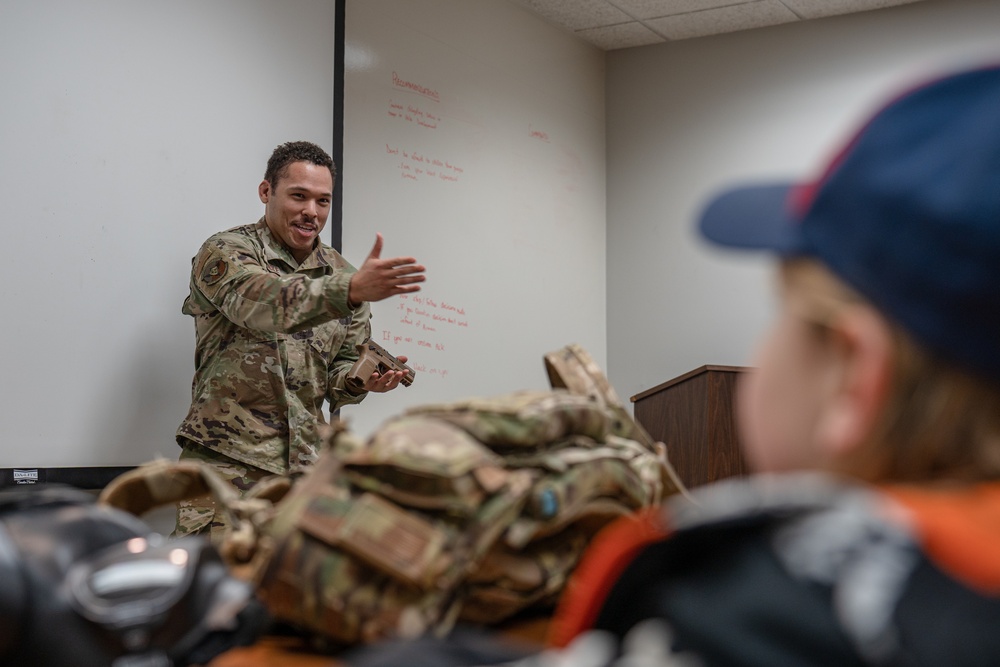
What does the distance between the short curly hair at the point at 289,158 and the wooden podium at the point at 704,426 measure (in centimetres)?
149

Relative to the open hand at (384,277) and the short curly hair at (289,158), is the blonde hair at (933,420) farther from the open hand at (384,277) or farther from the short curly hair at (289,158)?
the short curly hair at (289,158)

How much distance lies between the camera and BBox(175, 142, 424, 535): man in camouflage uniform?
2.37 metres

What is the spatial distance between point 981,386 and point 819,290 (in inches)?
3.2

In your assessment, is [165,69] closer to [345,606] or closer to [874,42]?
[345,606]

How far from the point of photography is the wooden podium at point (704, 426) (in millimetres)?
3418

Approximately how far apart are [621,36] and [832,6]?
3.29 feet

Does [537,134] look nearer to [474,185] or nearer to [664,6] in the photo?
[474,185]

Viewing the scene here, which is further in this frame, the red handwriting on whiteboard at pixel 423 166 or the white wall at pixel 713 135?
the white wall at pixel 713 135

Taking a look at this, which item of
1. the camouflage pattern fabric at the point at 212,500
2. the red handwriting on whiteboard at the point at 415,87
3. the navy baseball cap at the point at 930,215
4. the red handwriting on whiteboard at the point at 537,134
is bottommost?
the camouflage pattern fabric at the point at 212,500

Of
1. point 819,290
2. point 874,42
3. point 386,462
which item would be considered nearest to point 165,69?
point 386,462

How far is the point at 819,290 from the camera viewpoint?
46 centimetres

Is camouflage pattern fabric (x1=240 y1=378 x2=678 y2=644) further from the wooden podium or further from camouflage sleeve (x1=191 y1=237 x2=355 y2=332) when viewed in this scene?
the wooden podium

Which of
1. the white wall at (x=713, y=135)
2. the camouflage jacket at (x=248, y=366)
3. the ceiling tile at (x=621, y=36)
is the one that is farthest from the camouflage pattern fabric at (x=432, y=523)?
the ceiling tile at (x=621, y=36)

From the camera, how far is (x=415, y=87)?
3.83m
